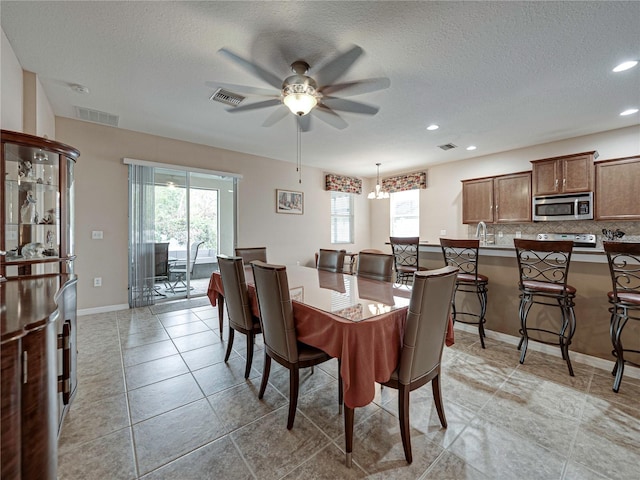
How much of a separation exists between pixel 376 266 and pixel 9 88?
3517 mm

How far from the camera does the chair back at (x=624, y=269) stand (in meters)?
1.96

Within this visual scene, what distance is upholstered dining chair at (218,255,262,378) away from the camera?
219 centimetres

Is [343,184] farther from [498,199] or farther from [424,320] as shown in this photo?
[424,320]

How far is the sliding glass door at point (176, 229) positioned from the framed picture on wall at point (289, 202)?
0.95 metres

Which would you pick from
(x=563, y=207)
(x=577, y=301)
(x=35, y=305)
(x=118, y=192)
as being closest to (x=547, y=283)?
(x=577, y=301)

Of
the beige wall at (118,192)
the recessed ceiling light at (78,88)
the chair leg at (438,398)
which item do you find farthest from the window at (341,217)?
the chair leg at (438,398)

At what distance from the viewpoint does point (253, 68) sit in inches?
81.3

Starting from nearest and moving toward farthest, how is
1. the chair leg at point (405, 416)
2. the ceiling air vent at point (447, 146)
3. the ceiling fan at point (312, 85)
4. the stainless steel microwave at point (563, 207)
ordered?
the chair leg at point (405, 416) < the ceiling fan at point (312, 85) < the stainless steel microwave at point (563, 207) < the ceiling air vent at point (447, 146)

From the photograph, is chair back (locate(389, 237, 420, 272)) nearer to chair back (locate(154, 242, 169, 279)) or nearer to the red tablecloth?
the red tablecloth

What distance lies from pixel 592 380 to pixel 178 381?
11.3 ft

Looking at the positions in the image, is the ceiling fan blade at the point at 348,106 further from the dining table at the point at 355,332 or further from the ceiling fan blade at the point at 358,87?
the dining table at the point at 355,332

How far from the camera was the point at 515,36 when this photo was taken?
2.07 meters

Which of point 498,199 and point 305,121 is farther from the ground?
point 305,121

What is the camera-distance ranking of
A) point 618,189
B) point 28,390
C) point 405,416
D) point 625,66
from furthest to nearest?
1. point 618,189
2. point 625,66
3. point 405,416
4. point 28,390
